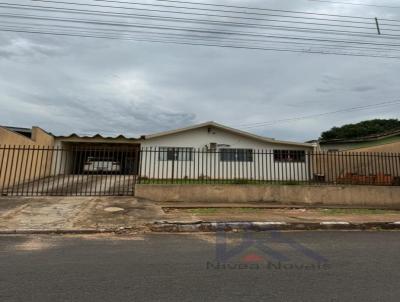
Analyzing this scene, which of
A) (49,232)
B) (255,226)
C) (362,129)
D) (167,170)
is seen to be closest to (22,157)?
(49,232)

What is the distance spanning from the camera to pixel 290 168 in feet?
59.2

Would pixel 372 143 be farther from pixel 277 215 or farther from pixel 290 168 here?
pixel 277 215

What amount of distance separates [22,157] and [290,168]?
40.9 feet

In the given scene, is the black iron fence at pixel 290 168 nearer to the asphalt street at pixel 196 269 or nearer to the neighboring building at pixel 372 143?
the neighboring building at pixel 372 143

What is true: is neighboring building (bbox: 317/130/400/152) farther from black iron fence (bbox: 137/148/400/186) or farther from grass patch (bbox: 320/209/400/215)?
grass patch (bbox: 320/209/400/215)

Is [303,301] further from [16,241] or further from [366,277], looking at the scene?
[16,241]

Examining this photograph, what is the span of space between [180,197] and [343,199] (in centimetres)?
641

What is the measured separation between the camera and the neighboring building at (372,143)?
19.7m

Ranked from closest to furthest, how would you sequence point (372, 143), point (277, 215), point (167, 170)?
point (277, 215)
point (167, 170)
point (372, 143)

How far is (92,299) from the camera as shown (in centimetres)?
377

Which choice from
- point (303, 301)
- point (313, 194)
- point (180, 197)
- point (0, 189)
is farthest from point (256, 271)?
point (0, 189)

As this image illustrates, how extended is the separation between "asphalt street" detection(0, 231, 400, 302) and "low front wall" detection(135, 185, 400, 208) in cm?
538

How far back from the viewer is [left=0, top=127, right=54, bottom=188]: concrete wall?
46.9 ft

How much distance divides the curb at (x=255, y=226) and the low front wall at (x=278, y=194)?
4087 millimetres
